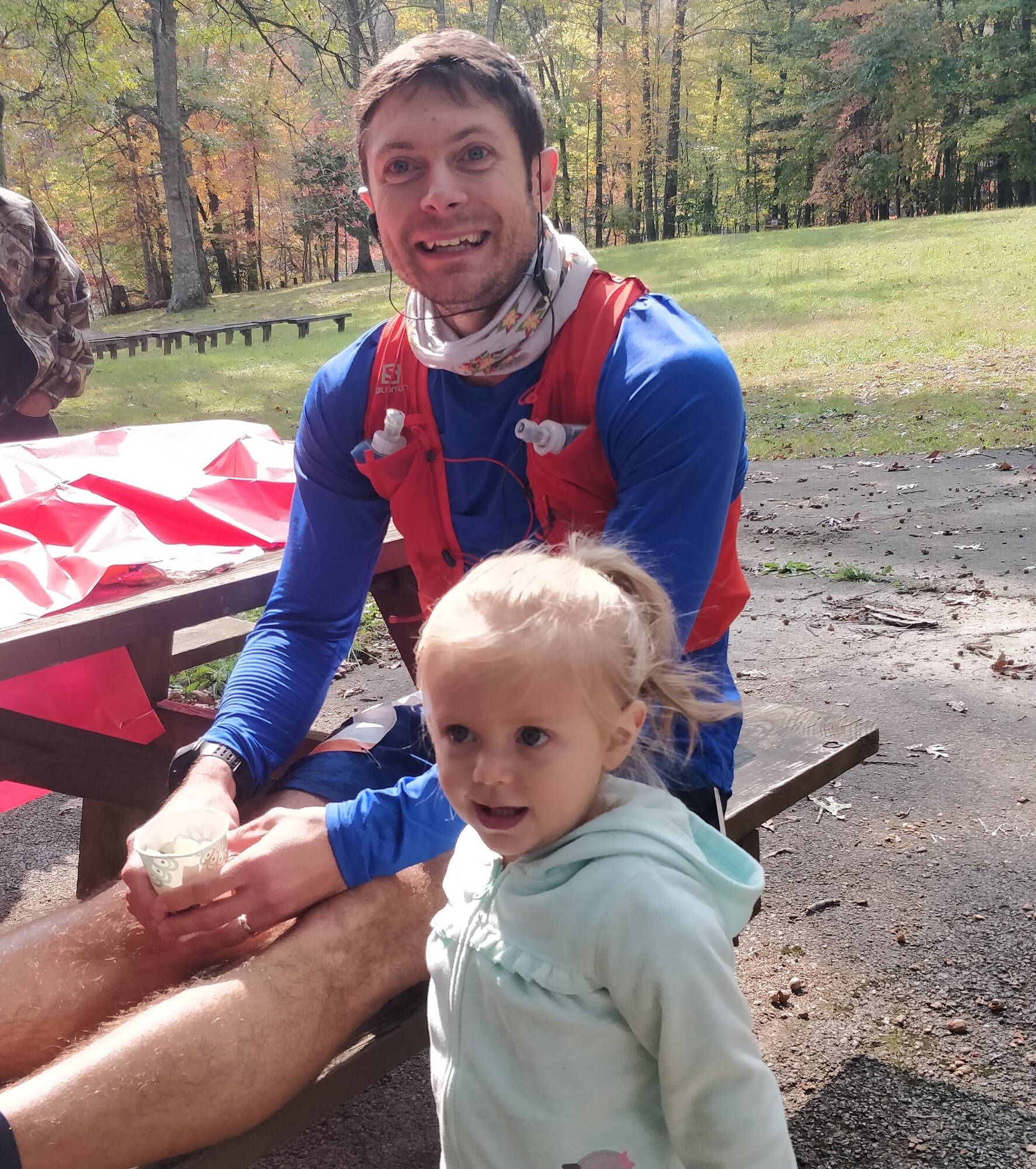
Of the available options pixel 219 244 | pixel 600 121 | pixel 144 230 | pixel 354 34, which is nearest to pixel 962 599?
pixel 354 34

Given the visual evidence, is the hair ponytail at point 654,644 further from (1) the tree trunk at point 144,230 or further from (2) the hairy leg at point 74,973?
(1) the tree trunk at point 144,230

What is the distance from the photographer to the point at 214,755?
2.18m

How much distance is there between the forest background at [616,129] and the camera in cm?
3472

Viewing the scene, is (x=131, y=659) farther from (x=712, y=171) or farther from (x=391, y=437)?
(x=712, y=171)

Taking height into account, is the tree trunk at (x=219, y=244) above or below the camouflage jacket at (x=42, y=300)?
below

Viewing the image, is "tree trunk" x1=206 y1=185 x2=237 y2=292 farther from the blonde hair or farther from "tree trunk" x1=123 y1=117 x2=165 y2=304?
the blonde hair

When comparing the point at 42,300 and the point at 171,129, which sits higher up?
the point at 171,129

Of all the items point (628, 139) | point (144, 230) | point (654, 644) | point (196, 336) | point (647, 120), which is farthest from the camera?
point (647, 120)

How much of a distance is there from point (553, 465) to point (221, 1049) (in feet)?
3.54

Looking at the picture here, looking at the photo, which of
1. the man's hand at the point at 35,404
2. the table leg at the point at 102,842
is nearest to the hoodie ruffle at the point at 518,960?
the table leg at the point at 102,842

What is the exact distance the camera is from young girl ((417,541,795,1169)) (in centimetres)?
138

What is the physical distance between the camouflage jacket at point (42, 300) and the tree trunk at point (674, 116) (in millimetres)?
42369

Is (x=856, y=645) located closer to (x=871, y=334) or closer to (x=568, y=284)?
(x=568, y=284)

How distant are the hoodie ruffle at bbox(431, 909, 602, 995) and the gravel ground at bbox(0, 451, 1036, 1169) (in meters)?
1.12
